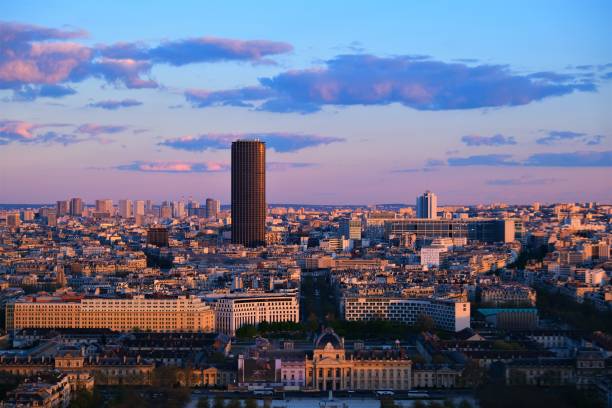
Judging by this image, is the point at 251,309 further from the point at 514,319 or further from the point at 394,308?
the point at 514,319

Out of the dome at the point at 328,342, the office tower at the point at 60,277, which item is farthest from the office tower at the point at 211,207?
the dome at the point at 328,342

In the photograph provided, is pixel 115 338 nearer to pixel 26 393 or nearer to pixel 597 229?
pixel 26 393

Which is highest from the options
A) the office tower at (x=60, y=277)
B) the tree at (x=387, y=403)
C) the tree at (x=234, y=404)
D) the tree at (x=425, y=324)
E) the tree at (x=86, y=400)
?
the office tower at (x=60, y=277)

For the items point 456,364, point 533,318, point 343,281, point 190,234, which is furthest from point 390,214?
point 456,364

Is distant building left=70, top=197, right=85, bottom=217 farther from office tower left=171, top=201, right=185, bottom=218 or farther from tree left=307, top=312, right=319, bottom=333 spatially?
tree left=307, top=312, right=319, bottom=333

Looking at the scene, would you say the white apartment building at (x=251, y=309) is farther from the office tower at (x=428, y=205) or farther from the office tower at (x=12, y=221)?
the office tower at (x=12, y=221)

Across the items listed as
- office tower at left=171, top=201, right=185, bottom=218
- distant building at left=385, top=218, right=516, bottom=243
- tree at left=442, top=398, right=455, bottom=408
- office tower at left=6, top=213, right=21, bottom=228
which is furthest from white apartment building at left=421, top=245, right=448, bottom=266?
office tower at left=171, top=201, right=185, bottom=218

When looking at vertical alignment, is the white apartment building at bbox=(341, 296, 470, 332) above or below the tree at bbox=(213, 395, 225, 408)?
above
